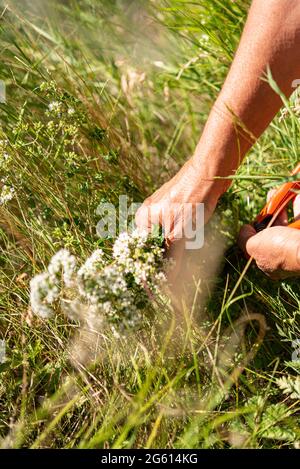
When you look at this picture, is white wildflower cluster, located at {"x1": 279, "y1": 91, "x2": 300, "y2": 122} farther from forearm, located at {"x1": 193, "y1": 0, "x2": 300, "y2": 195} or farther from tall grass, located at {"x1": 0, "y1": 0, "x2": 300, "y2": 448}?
forearm, located at {"x1": 193, "y1": 0, "x2": 300, "y2": 195}

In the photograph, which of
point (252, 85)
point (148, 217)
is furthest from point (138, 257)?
point (252, 85)

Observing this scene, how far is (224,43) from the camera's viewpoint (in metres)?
2.23

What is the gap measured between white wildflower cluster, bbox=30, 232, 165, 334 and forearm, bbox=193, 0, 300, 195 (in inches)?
14.3

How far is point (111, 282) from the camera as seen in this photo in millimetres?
1396

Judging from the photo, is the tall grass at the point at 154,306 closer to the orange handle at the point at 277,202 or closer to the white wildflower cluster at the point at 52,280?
the orange handle at the point at 277,202

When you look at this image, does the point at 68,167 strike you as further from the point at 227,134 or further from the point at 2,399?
the point at 2,399

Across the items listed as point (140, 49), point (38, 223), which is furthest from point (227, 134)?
point (140, 49)

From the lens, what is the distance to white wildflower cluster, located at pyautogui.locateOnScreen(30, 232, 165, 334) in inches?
54.2

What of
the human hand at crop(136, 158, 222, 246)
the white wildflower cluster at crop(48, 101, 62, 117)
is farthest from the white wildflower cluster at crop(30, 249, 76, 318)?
the white wildflower cluster at crop(48, 101, 62, 117)

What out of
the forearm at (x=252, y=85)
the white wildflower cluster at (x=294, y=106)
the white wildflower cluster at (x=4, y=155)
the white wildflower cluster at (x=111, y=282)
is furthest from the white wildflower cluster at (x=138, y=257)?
the white wildflower cluster at (x=294, y=106)

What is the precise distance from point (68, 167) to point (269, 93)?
67cm

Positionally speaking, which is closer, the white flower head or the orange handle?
the white flower head

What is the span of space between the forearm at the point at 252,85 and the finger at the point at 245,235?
8.6 inches

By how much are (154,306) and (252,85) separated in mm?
706
